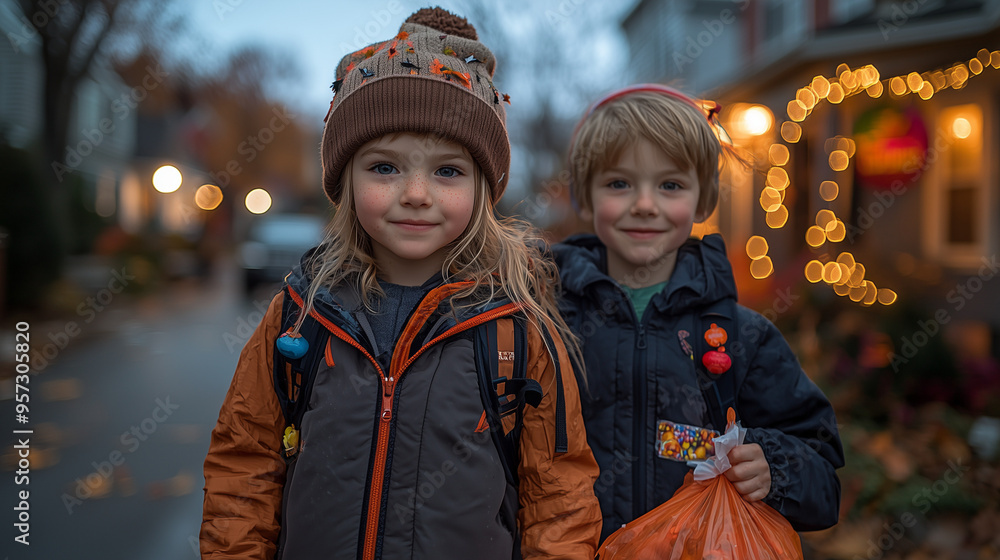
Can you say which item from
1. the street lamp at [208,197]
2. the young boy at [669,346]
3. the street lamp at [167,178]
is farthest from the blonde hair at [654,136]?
the street lamp at [208,197]

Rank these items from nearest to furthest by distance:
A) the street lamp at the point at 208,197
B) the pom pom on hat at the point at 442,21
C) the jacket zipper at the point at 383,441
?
the jacket zipper at the point at 383,441 < the pom pom on hat at the point at 442,21 < the street lamp at the point at 208,197

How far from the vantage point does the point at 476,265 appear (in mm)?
1834

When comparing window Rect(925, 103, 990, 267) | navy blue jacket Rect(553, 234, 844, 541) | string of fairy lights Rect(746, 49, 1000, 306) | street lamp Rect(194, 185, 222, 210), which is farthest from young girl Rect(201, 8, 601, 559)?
street lamp Rect(194, 185, 222, 210)

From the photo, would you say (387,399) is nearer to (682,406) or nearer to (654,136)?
(682,406)

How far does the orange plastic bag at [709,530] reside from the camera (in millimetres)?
1564

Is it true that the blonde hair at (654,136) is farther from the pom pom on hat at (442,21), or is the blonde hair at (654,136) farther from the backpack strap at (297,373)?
the backpack strap at (297,373)

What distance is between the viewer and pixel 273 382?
171 centimetres

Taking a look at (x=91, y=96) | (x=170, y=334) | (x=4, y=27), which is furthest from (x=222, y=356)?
(x=91, y=96)

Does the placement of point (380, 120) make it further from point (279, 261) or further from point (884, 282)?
point (279, 261)

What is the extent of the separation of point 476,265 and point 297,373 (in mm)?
566

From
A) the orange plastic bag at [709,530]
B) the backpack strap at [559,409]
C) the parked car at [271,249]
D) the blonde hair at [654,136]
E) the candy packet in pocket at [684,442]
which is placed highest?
the parked car at [271,249]

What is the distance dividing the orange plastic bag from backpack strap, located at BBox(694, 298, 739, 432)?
0.10 metres

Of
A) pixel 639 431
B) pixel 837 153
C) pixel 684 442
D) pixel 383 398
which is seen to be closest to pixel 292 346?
pixel 383 398

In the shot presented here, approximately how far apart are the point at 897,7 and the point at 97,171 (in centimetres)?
3025
